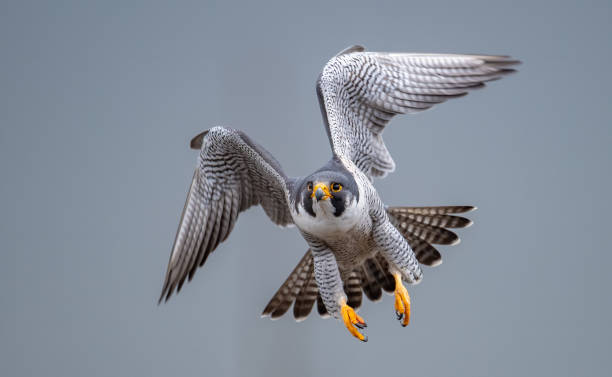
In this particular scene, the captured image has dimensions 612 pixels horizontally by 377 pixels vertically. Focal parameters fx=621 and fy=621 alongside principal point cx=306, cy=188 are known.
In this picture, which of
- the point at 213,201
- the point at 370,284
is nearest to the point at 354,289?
the point at 370,284

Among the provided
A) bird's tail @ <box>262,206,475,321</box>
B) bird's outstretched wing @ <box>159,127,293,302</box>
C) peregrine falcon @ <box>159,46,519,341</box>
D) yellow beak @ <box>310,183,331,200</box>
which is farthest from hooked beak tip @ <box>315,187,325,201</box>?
bird's tail @ <box>262,206,475,321</box>

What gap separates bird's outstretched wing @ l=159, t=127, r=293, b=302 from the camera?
10.2ft

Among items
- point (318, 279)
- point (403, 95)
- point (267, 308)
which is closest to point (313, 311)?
point (267, 308)

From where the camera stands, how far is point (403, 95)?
314 cm

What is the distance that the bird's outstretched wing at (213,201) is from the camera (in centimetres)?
310

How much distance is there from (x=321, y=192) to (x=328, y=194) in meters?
0.03

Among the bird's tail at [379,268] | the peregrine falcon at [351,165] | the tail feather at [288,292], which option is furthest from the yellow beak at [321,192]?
the tail feather at [288,292]

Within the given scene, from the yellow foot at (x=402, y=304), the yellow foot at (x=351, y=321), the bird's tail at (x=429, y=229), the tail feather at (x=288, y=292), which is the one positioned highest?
the bird's tail at (x=429, y=229)

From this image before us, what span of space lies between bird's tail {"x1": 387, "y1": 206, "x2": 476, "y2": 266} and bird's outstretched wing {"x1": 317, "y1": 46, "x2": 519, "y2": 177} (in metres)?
0.29

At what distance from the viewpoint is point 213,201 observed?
3.21 m

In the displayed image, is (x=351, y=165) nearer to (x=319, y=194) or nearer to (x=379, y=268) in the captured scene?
(x=319, y=194)

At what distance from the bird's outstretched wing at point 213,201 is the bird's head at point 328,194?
1.89ft

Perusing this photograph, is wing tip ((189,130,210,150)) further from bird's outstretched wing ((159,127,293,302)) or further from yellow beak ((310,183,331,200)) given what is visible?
yellow beak ((310,183,331,200))

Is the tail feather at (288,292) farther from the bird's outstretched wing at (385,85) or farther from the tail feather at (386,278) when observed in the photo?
the bird's outstretched wing at (385,85)
